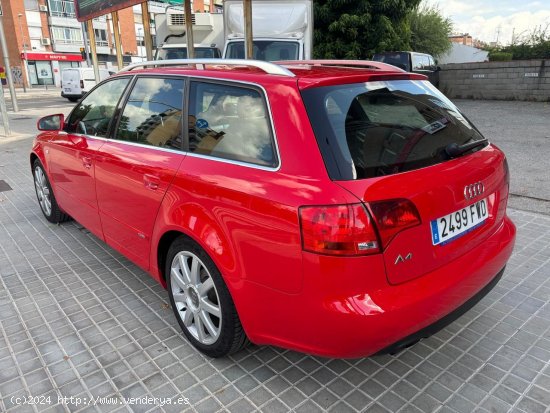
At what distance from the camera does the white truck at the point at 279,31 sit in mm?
9613

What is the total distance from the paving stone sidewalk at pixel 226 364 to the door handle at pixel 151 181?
0.96 meters

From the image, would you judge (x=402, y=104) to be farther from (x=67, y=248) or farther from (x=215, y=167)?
(x=67, y=248)

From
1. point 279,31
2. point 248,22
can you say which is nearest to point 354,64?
point 248,22

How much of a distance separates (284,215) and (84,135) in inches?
99.4

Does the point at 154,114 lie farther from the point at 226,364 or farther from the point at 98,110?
the point at 226,364

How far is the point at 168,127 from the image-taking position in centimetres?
284

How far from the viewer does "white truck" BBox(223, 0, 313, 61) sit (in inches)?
378

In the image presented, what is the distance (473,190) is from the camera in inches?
91.0

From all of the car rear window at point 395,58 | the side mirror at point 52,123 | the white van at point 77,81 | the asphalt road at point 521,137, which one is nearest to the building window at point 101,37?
the white van at point 77,81

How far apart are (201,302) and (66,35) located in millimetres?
58786

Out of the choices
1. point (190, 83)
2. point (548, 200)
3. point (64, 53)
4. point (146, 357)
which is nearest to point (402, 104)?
point (190, 83)

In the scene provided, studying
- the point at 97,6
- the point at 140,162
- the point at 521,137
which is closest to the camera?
the point at 140,162

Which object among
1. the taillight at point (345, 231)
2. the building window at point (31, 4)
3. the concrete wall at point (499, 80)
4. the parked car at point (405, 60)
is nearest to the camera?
the taillight at point (345, 231)

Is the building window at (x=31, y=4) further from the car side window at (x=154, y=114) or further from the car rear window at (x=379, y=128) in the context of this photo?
the car rear window at (x=379, y=128)
